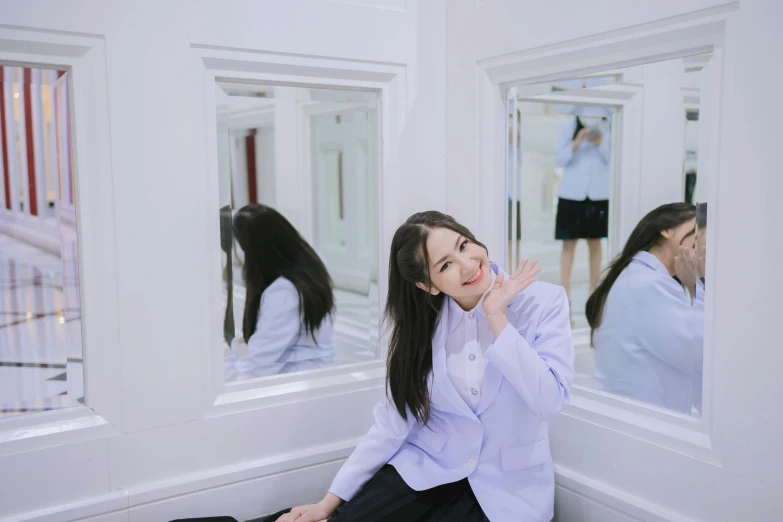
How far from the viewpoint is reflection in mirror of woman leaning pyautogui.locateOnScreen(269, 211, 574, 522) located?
184 cm

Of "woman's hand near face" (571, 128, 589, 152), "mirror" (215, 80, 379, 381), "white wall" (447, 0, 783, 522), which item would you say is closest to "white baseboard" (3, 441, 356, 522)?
"mirror" (215, 80, 379, 381)

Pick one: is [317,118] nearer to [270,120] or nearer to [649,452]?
[270,120]

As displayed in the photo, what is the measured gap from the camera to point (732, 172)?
1.67 m

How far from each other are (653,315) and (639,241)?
0.22 meters

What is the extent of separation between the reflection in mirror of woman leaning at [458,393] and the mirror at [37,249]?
2.68 feet

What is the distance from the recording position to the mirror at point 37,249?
1.91m

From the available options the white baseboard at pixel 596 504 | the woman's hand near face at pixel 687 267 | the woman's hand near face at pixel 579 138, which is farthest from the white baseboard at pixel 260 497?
the woman's hand near face at pixel 579 138

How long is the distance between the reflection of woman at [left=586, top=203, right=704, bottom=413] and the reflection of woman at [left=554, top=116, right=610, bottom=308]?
10 cm

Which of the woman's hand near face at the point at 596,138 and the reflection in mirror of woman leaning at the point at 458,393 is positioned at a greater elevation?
the woman's hand near face at the point at 596,138

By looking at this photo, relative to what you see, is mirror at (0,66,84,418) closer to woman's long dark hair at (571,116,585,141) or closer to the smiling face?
the smiling face

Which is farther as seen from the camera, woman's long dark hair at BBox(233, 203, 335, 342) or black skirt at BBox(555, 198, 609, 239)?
woman's long dark hair at BBox(233, 203, 335, 342)

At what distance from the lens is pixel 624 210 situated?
210 cm

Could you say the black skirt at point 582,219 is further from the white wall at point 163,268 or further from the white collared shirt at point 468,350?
the white wall at point 163,268

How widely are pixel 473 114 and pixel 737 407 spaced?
1238mm
